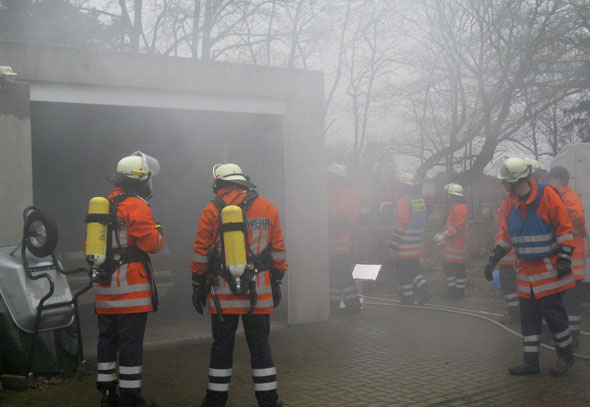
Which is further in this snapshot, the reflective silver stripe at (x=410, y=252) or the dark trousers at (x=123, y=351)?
the reflective silver stripe at (x=410, y=252)

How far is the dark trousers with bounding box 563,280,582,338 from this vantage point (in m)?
6.13

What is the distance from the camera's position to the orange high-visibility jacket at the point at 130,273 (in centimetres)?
442

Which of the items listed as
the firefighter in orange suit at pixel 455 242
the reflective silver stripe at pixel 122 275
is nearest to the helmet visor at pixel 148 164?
the reflective silver stripe at pixel 122 275

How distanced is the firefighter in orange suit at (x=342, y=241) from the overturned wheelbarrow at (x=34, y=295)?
13.0ft

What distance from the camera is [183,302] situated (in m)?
9.09

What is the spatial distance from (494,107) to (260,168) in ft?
26.4

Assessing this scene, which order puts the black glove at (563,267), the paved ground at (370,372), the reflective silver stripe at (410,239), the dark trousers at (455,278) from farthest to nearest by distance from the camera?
the dark trousers at (455,278) < the reflective silver stripe at (410,239) < the black glove at (563,267) < the paved ground at (370,372)

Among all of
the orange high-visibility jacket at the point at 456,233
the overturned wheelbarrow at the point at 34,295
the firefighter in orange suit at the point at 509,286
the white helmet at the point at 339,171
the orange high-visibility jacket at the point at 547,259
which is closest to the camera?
the overturned wheelbarrow at the point at 34,295

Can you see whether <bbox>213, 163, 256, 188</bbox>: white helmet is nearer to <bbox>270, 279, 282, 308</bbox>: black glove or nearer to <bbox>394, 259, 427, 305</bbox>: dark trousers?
<bbox>270, 279, 282, 308</bbox>: black glove

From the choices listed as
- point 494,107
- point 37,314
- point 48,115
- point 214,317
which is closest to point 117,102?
point 48,115

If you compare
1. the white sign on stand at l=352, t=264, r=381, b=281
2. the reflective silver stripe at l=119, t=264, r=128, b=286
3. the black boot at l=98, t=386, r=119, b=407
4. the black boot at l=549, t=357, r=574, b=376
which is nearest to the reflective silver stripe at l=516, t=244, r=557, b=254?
the black boot at l=549, t=357, r=574, b=376

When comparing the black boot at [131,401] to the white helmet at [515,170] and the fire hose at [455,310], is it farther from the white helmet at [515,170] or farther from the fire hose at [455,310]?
the fire hose at [455,310]

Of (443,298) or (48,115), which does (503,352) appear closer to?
(443,298)

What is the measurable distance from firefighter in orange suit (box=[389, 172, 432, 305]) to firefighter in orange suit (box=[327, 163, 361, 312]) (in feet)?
2.09
